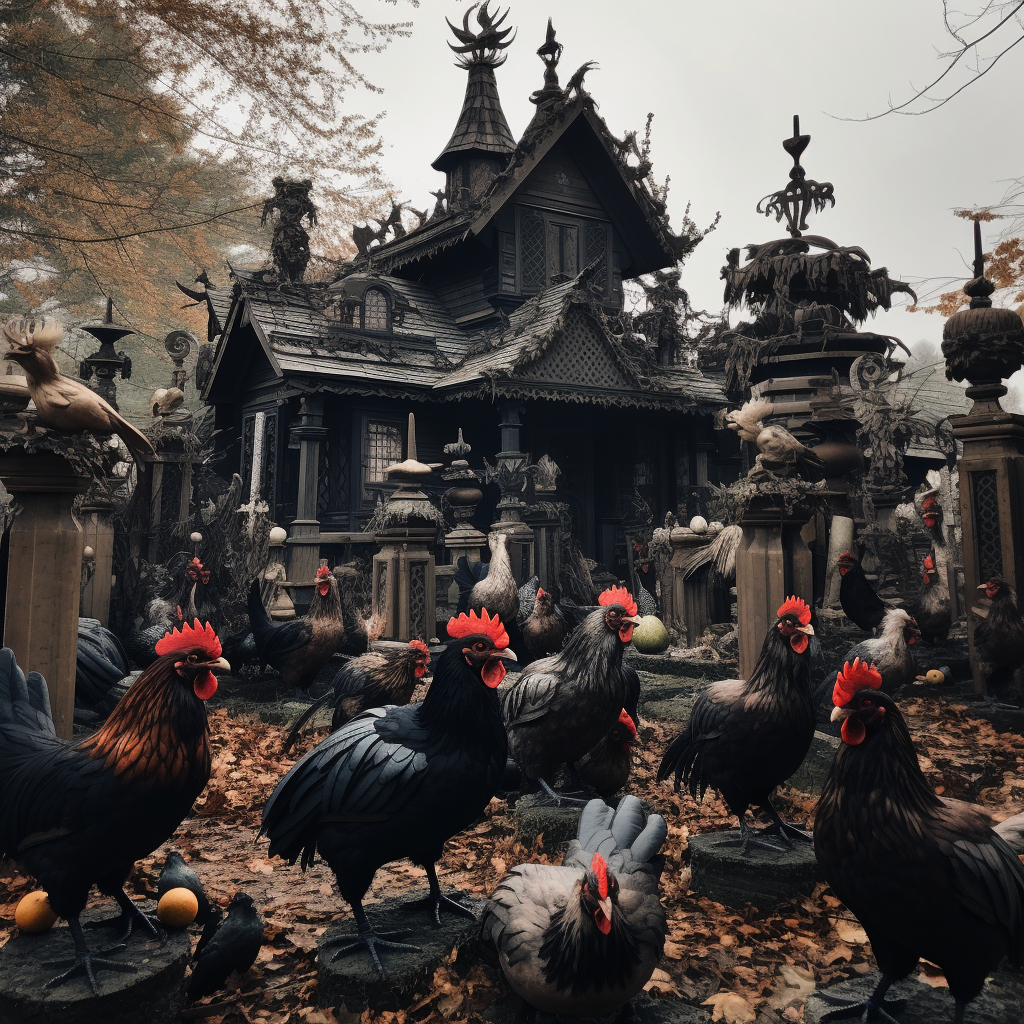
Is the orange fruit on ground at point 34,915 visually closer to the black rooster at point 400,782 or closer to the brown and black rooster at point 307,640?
the black rooster at point 400,782

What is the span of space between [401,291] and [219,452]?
6217mm

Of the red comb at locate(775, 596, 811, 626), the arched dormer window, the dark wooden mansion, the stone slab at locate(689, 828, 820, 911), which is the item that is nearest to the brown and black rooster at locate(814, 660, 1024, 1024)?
the stone slab at locate(689, 828, 820, 911)

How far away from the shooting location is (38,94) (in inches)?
582

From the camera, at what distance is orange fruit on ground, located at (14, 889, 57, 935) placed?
2891 mm

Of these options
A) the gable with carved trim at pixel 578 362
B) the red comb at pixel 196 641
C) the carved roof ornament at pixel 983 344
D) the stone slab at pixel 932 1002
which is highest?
the gable with carved trim at pixel 578 362

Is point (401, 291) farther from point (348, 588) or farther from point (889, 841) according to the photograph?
point (889, 841)

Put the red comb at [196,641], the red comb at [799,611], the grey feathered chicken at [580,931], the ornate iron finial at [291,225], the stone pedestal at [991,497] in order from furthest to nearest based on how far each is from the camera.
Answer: the ornate iron finial at [291,225], the stone pedestal at [991,497], the red comb at [799,611], the red comb at [196,641], the grey feathered chicken at [580,931]

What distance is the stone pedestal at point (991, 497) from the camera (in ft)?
23.8

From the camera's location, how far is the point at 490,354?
53.5ft

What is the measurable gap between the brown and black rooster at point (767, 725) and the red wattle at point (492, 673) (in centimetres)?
143

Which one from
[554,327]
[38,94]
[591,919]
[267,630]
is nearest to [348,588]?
[267,630]

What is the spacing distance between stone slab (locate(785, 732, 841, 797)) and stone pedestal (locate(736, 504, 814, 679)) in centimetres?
74

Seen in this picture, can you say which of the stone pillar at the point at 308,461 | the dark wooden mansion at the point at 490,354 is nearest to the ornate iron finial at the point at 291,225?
the dark wooden mansion at the point at 490,354

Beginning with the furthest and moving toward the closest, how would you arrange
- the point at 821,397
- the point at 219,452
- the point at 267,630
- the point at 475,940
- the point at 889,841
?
the point at 219,452 → the point at 821,397 → the point at 267,630 → the point at 475,940 → the point at 889,841
